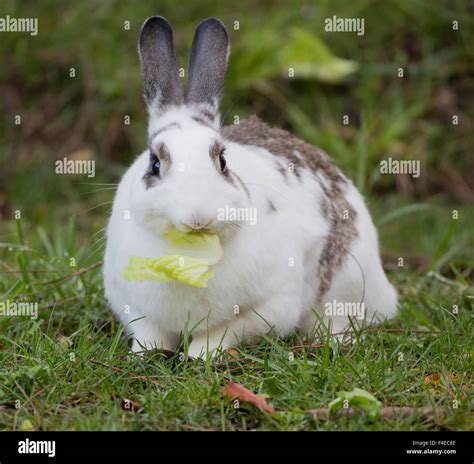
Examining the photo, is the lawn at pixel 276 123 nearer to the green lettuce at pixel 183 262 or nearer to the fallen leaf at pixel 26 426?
the green lettuce at pixel 183 262

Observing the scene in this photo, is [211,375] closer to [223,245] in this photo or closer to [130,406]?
[130,406]

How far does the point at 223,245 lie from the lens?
5.05 meters

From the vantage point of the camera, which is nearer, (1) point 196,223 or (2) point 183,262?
(1) point 196,223

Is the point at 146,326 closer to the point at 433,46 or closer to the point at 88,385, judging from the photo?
the point at 88,385

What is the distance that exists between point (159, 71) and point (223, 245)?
3.81 ft

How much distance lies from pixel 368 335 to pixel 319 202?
0.89 metres

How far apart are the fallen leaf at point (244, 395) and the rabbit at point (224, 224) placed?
0.44m

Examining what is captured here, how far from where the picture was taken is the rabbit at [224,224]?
4844 mm

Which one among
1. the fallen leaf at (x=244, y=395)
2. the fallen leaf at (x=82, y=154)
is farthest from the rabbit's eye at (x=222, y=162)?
the fallen leaf at (x=82, y=154)

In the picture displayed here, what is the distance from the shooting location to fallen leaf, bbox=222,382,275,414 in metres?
4.56

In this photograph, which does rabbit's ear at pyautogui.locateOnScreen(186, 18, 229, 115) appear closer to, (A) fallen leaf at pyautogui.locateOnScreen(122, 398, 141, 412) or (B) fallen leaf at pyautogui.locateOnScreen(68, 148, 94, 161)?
(A) fallen leaf at pyautogui.locateOnScreen(122, 398, 141, 412)

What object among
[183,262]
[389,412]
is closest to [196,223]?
[183,262]
